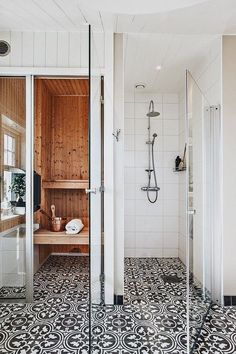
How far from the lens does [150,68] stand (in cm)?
299

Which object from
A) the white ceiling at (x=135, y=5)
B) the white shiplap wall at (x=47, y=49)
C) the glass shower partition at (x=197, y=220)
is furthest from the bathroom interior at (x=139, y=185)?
the white ceiling at (x=135, y=5)

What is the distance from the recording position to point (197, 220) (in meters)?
1.89

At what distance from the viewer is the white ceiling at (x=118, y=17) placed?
193cm

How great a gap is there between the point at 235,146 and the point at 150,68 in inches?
54.2

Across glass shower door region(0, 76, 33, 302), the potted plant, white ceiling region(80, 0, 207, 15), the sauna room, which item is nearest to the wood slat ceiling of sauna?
the sauna room

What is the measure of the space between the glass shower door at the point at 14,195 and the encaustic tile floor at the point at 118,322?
141mm

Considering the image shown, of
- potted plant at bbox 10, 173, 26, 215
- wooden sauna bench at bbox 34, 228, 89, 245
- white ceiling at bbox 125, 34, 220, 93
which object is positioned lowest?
wooden sauna bench at bbox 34, 228, 89, 245

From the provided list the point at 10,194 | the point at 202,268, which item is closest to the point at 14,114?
→ the point at 10,194

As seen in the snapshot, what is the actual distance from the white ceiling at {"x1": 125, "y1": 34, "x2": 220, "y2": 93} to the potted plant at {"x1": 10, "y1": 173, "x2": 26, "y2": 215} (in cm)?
172

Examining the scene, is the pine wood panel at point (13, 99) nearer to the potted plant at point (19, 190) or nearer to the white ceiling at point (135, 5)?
the potted plant at point (19, 190)

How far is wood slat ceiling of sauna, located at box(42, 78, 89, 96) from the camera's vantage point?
10.6 feet

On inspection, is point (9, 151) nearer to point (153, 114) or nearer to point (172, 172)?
point (153, 114)

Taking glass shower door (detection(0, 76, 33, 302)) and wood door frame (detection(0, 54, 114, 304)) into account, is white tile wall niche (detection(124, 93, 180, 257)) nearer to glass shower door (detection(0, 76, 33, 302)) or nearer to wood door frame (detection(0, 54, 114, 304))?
wood door frame (detection(0, 54, 114, 304))

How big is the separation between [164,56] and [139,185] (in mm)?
1816
